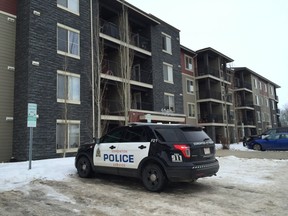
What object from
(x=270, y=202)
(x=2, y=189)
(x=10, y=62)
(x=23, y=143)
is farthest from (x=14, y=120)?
(x=270, y=202)

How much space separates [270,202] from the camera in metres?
7.23

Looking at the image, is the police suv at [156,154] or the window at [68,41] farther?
the window at [68,41]

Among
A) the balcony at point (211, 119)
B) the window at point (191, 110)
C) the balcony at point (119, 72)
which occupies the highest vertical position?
the balcony at point (119, 72)

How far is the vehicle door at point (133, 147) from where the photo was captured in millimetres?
8602

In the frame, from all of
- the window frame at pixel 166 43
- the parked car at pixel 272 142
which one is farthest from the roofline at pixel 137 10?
the parked car at pixel 272 142

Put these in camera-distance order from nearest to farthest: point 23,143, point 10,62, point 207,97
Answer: point 23,143 < point 10,62 < point 207,97

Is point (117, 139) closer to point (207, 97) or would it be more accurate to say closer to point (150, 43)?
point (150, 43)

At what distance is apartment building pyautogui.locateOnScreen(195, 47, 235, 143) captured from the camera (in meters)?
37.0

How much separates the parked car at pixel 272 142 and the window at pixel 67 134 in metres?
14.9

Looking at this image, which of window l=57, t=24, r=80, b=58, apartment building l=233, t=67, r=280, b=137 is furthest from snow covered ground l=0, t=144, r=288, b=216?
apartment building l=233, t=67, r=280, b=137

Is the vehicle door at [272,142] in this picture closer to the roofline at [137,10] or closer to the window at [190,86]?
the window at [190,86]

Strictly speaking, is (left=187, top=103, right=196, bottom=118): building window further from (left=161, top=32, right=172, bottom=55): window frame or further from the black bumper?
the black bumper

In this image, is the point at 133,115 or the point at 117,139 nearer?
the point at 117,139

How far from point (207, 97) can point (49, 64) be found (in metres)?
23.7
